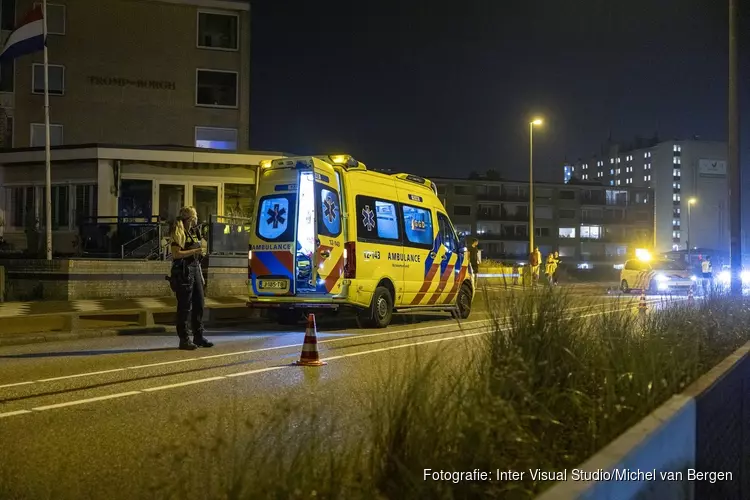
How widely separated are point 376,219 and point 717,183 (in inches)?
5082

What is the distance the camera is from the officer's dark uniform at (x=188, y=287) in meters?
10.7

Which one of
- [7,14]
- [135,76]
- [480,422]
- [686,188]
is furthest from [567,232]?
[480,422]

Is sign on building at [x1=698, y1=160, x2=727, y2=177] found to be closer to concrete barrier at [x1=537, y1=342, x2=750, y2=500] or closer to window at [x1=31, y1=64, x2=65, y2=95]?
window at [x1=31, y1=64, x2=65, y2=95]

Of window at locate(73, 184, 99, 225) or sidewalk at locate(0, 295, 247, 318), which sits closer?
sidewalk at locate(0, 295, 247, 318)

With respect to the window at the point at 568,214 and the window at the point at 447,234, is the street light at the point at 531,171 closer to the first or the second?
the window at the point at 447,234

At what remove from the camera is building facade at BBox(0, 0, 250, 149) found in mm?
33094

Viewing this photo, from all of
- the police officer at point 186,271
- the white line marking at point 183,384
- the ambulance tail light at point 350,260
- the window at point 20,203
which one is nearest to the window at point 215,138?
the window at point 20,203

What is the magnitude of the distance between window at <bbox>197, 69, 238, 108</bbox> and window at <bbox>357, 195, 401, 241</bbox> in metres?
21.6

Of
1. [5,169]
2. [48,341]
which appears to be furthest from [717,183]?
[48,341]

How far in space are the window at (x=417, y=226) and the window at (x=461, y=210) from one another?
6211 centimetres

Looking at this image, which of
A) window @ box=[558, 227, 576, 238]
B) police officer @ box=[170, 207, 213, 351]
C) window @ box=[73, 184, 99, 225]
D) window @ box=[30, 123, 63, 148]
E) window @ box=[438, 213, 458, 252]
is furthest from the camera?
window @ box=[558, 227, 576, 238]

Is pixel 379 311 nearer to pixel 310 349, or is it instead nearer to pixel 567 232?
pixel 310 349

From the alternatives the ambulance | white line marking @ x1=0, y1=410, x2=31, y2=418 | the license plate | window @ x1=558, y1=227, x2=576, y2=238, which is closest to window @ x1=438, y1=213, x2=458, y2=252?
the ambulance

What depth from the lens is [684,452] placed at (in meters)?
4.00
